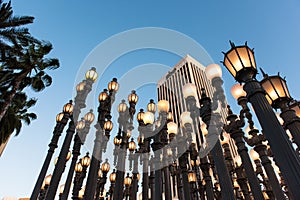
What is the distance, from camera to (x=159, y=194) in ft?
18.7

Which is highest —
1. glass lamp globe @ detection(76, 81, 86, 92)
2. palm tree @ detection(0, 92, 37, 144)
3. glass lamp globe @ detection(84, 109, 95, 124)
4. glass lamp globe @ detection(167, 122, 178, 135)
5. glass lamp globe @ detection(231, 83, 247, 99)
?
palm tree @ detection(0, 92, 37, 144)

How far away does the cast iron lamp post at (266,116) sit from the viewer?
324 centimetres

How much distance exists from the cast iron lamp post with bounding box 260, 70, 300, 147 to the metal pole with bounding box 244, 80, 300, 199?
1216mm

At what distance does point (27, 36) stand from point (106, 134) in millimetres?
9888

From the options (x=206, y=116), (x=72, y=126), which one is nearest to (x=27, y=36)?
(x=72, y=126)

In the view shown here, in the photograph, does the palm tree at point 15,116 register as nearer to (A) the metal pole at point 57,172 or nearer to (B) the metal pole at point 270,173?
(A) the metal pole at point 57,172

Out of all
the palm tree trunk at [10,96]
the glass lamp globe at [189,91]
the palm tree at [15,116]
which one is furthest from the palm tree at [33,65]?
the glass lamp globe at [189,91]

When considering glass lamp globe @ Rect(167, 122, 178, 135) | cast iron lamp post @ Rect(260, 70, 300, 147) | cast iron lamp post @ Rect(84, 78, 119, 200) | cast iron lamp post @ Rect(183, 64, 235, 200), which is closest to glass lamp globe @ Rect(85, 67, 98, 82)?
cast iron lamp post @ Rect(84, 78, 119, 200)

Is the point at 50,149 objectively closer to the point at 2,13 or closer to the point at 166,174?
the point at 166,174

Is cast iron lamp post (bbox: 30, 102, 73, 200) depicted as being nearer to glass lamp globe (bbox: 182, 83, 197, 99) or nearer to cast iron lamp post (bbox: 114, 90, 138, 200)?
cast iron lamp post (bbox: 114, 90, 138, 200)

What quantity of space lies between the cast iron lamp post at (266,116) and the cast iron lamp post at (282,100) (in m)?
1.04

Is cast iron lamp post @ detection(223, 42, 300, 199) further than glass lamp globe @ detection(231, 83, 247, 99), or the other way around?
glass lamp globe @ detection(231, 83, 247, 99)

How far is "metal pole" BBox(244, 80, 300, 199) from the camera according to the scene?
3.19 m

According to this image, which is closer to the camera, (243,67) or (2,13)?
(243,67)
